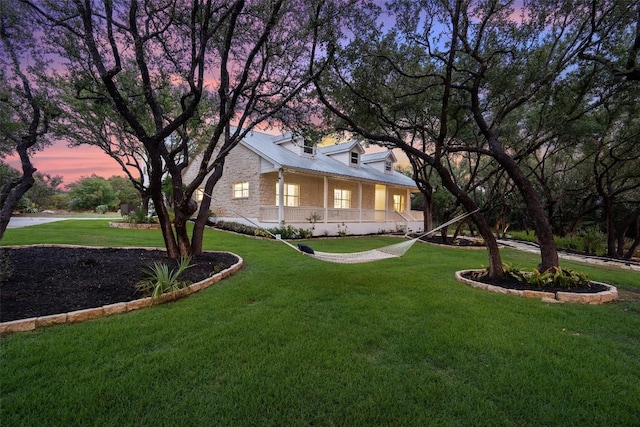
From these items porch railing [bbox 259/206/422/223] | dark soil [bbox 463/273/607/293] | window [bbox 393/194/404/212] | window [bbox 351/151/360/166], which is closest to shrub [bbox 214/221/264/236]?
porch railing [bbox 259/206/422/223]

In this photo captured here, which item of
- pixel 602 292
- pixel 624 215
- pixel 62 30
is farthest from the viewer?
pixel 624 215

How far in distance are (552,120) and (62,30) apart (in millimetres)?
11667

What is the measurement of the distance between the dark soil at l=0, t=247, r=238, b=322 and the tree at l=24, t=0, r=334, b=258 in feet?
2.96

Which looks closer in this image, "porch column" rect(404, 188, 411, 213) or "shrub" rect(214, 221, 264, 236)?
"shrub" rect(214, 221, 264, 236)

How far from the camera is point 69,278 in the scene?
424 cm

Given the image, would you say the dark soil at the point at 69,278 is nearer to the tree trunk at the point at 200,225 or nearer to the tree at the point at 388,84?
the tree trunk at the point at 200,225

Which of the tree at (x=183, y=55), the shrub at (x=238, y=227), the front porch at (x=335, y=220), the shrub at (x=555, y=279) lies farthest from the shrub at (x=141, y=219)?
the shrub at (x=555, y=279)

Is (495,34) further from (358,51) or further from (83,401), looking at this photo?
(83,401)

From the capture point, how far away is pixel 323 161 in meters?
14.9

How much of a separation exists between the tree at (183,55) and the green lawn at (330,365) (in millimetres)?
2685

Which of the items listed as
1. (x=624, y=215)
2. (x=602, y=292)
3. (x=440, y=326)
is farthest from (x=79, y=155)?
(x=624, y=215)

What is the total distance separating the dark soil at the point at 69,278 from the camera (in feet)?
11.0

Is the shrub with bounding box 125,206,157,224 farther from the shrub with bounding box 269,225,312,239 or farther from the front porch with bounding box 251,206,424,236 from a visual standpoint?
the shrub with bounding box 269,225,312,239

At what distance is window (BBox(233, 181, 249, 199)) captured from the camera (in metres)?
13.4
